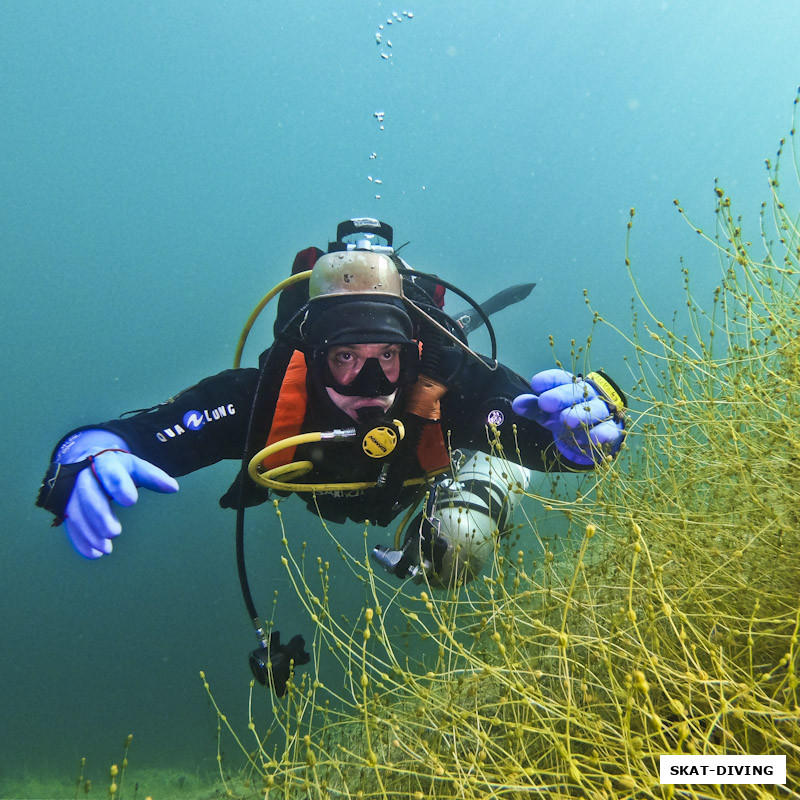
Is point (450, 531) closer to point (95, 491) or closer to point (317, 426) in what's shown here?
point (317, 426)

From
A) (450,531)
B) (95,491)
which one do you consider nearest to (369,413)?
(450,531)

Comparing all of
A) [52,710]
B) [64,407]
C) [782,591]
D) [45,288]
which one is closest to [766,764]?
[782,591]

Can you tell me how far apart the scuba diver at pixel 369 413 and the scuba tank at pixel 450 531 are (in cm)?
2

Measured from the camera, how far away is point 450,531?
3373 mm

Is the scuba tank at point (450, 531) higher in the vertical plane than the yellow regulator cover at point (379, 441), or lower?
lower

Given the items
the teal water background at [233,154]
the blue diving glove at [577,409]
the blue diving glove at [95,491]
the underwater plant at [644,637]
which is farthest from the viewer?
the teal water background at [233,154]

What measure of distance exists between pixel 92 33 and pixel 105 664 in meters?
55.2

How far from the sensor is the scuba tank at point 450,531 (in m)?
2.84

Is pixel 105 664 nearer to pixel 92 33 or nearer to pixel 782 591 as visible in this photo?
pixel 782 591

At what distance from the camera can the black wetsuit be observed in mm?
3047

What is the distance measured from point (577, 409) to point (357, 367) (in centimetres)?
144

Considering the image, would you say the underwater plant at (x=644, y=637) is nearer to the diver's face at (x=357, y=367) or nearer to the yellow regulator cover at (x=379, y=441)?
the yellow regulator cover at (x=379, y=441)

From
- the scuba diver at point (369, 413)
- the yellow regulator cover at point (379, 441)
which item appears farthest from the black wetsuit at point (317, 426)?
the yellow regulator cover at point (379, 441)

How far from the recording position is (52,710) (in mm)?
10797
